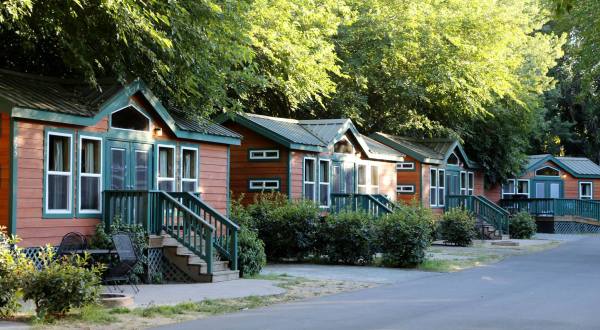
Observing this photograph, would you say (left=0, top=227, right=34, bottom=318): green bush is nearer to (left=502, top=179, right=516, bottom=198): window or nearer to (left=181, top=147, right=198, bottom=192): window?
(left=181, top=147, right=198, bottom=192): window

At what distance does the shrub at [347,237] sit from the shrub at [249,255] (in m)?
3.43

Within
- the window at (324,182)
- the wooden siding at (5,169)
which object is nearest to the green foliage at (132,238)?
the wooden siding at (5,169)

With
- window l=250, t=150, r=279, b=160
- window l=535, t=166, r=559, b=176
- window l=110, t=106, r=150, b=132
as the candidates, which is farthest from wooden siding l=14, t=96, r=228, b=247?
window l=535, t=166, r=559, b=176

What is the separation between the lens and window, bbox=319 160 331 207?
27.9 meters

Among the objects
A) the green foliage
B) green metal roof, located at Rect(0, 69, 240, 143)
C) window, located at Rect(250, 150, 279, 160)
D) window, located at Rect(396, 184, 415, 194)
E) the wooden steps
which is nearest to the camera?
green metal roof, located at Rect(0, 69, 240, 143)

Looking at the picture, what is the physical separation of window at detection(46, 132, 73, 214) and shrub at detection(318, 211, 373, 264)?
320 inches

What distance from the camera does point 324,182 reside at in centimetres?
2814

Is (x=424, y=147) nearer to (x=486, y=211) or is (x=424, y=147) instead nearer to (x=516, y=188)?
(x=486, y=211)

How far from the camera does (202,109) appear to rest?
2097cm

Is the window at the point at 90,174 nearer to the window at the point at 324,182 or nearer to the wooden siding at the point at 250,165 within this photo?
the wooden siding at the point at 250,165

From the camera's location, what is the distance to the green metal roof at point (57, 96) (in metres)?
15.4

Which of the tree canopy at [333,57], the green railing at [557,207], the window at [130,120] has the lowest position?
the green railing at [557,207]

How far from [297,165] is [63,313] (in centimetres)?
1544

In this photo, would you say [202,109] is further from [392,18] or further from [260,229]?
[392,18]
